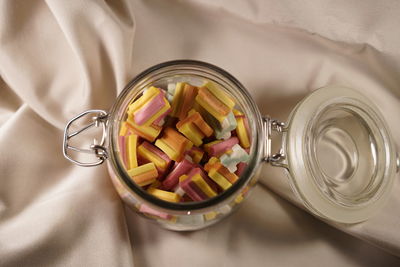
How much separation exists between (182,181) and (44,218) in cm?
26

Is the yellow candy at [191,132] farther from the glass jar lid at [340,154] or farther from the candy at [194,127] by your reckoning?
the glass jar lid at [340,154]

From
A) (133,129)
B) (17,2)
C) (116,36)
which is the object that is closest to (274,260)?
(133,129)

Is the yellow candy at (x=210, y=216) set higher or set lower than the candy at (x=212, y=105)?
lower

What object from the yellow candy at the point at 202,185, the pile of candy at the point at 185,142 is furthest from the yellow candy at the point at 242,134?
the yellow candy at the point at 202,185

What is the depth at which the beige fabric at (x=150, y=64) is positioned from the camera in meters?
0.67

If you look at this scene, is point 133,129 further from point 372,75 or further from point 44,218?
point 372,75

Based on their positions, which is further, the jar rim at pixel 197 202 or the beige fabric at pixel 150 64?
the beige fabric at pixel 150 64

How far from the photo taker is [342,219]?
0.63m

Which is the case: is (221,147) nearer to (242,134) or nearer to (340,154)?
(242,134)

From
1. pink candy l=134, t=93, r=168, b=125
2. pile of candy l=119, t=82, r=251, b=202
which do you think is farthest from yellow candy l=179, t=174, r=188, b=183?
pink candy l=134, t=93, r=168, b=125

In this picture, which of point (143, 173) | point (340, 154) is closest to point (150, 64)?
point (143, 173)

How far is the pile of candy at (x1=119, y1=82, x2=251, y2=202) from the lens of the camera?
58 cm

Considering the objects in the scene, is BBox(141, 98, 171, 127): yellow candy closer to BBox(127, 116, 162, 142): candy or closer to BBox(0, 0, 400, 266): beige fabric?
BBox(127, 116, 162, 142): candy

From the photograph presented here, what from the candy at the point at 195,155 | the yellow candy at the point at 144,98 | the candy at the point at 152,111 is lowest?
the candy at the point at 195,155
